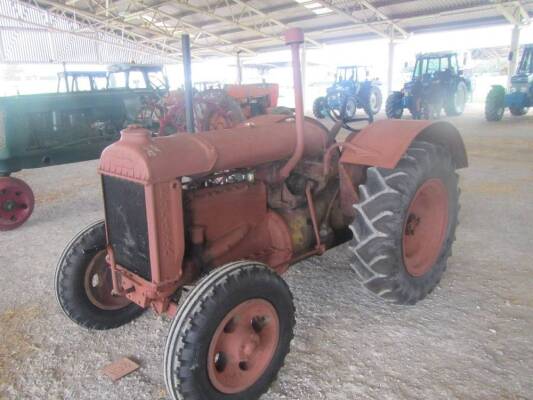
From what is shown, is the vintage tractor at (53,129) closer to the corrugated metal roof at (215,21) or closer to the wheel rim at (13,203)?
the wheel rim at (13,203)

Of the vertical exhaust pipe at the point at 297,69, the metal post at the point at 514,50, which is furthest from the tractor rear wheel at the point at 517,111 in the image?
the vertical exhaust pipe at the point at 297,69

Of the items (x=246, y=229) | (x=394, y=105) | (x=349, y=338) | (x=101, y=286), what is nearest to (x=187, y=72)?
(x=246, y=229)

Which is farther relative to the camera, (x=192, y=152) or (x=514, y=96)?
(x=514, y=96)

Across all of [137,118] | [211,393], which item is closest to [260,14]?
[137,118]

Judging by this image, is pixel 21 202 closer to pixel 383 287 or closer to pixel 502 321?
→ pixel 383 287

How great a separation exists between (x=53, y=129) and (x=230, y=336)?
4.88 meters

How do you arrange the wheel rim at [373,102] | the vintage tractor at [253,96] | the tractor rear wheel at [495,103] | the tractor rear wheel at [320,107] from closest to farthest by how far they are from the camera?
the vintage tractor at [253,96] < the tractor rear wheel at [495,103] < the tractor rear wheel at [320,107] < the wheel rim at [373,102]

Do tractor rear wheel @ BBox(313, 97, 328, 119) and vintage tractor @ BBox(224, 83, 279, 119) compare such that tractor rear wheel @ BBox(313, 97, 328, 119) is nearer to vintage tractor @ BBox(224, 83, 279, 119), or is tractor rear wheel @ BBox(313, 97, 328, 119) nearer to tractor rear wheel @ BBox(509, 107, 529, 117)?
vintage tractor @ BBox(224, 83, 279, 119)

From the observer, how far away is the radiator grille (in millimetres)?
1858

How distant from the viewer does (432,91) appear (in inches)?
515

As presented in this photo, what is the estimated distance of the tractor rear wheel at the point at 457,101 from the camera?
45.4 feet

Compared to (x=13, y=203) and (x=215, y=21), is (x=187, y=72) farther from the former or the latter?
(x=215, y=21)

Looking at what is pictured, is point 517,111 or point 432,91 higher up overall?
point 432,91

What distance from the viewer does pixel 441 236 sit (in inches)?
109
